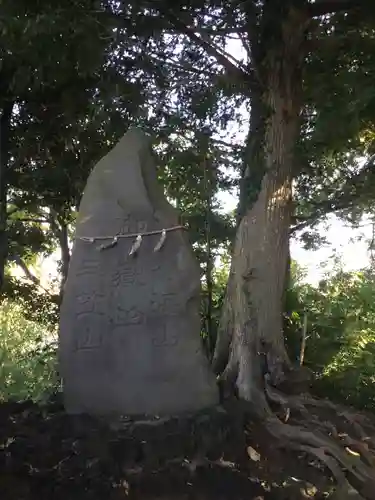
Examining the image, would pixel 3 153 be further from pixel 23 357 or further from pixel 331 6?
pixel 23 357

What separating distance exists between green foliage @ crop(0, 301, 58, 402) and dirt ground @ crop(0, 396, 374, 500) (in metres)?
1.80

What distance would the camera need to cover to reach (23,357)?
17.5 ft

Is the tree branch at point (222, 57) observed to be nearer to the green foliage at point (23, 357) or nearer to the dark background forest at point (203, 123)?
the dark background forest at point (203, 123)

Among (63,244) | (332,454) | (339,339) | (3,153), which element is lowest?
(332,454)

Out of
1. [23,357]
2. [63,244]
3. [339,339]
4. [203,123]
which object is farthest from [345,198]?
[23,357]

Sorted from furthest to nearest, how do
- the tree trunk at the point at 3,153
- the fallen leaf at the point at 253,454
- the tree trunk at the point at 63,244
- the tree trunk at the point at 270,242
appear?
1. the tree trunk at the point at 63,244
2. the tree trunk at the point at 3,153
3. the tree trunk at the point at 270,242
4. the fallen leaf at the point at 253,454

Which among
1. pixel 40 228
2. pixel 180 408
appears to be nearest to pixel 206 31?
pixel 180 408

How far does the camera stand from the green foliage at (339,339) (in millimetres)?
3707

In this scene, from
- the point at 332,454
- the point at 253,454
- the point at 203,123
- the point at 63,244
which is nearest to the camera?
the point at 253,454

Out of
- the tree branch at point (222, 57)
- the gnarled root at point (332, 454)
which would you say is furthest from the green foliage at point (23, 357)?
the tree branch at point (222, 57)

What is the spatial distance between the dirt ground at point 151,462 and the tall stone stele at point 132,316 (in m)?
0.14

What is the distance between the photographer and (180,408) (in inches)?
91.9

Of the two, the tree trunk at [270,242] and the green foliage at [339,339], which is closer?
the tree trunk at [270,242]

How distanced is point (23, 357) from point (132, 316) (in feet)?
10.8
